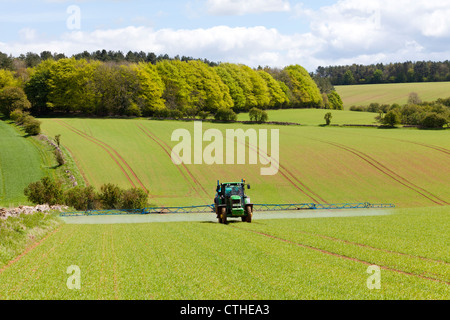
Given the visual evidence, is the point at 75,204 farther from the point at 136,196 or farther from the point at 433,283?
the point at 433,283

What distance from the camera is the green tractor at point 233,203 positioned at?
32625 millimetres

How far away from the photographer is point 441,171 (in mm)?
67312

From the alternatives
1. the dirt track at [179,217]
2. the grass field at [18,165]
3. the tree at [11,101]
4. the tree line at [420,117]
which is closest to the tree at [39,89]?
the tree at [11,101]

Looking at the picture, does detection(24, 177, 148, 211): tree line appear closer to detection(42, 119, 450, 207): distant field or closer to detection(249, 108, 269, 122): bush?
detection(42, 119, 450, 207): distant field

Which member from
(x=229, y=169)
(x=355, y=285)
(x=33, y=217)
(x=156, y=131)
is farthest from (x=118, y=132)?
(x=355, y=285)

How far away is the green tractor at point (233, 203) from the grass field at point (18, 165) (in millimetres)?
26621

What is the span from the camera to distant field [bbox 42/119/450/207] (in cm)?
5803

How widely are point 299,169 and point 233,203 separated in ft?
125

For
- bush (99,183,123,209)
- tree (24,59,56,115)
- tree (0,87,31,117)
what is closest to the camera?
bush (99,183,123,209)

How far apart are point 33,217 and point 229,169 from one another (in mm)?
41311

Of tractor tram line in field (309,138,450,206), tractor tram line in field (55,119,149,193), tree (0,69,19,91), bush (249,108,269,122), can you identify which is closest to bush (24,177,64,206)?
tractor tram line in field (55,119,149,193)

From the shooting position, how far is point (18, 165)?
6406 cm

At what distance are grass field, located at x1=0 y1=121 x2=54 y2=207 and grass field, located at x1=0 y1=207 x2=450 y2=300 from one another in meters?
31.2

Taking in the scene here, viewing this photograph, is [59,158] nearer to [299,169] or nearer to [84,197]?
[84,197]
